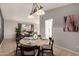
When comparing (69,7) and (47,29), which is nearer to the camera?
(69,7)

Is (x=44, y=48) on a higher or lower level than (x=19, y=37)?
lower

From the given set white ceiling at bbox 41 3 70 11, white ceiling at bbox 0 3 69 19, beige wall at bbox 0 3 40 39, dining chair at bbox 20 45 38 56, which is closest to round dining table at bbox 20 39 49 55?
dining chair at bbox 20 45 38 56

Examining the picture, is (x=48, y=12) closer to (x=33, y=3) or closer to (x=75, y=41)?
(x=33, y=3)

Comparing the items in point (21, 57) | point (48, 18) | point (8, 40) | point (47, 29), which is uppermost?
point (48, 18)

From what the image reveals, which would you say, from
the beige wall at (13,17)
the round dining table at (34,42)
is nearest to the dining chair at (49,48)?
the round dining table at (34,42)

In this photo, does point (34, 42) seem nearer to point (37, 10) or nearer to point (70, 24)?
point (37, 10)

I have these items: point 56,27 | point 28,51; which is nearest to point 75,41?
point 56,27

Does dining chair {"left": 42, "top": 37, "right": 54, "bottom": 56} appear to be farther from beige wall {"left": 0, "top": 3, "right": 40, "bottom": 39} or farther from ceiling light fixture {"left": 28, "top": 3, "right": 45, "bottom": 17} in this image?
ceiling light fixture {"left": 28, "top": 3, "right": 45, "bottom": 17}

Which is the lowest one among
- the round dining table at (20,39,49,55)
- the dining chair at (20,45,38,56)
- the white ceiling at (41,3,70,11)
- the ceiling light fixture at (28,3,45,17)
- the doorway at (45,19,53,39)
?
the dining chair at (20,45,38,56)

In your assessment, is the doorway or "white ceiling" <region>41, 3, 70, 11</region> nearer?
"white ceiling" <region>41, 3, 70, 11</region>

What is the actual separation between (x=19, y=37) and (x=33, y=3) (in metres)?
0.61

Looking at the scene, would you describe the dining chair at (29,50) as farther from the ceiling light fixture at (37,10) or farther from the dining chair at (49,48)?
the ceiling light fixture at (37,10)

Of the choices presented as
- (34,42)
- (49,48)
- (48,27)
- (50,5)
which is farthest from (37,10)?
(49,48)

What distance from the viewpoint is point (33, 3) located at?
7.22 feet
